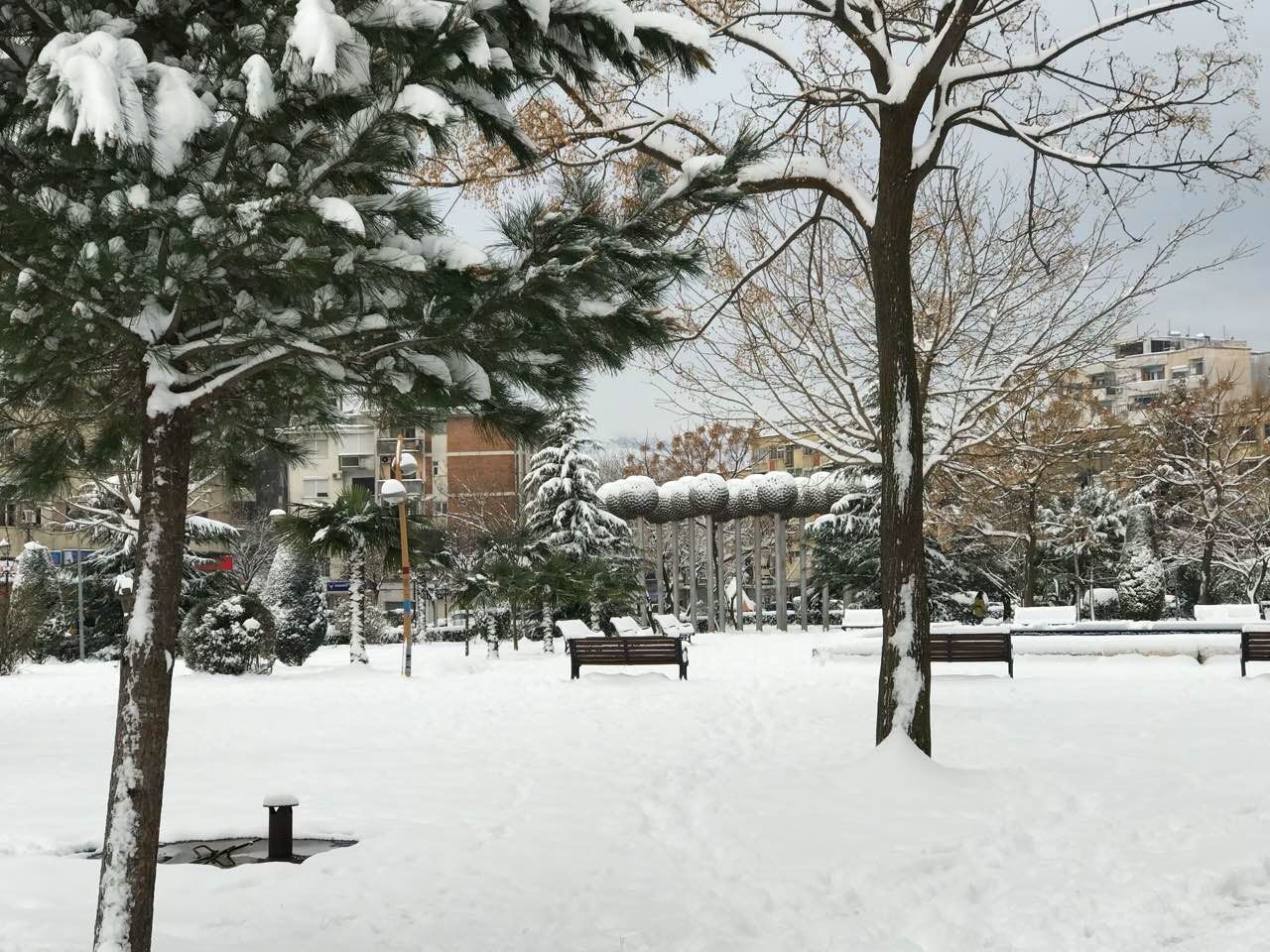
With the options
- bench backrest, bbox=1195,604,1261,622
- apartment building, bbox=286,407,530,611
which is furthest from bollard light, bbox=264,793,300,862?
apartment building, bbox=286,407,530,611

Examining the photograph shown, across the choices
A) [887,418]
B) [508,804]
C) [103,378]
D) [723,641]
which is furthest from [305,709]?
[723,641]

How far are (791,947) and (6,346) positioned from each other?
4183 mm

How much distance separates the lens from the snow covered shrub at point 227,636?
2088cm

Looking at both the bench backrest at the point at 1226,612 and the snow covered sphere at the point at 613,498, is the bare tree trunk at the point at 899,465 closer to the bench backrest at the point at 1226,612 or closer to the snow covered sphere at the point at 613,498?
the bench backrest at the point at 1226,612

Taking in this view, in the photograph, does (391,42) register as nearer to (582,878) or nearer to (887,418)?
(582,878)

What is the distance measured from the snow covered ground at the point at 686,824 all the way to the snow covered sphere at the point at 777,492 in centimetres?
1723

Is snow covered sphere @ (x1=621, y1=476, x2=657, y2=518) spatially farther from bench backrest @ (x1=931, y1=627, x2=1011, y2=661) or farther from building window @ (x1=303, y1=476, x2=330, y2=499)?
building window @ (x1=303, y1=476, x2=330, y2=499)

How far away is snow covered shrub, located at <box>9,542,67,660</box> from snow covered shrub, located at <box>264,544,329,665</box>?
14.1 ft

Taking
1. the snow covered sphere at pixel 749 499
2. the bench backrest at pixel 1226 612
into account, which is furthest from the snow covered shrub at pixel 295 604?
the bench backrest at pixel 1226 612

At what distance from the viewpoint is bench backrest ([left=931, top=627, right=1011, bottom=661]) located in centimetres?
1850

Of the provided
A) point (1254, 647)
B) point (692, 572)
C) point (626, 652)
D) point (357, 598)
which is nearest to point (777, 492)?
point (692, 572)

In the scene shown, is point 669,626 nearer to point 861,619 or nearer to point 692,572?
point 861,619

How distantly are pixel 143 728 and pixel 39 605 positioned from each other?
22.6m

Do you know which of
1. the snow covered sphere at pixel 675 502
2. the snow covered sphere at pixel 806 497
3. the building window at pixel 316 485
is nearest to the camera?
the snow covered sphere at pixel 675 502
